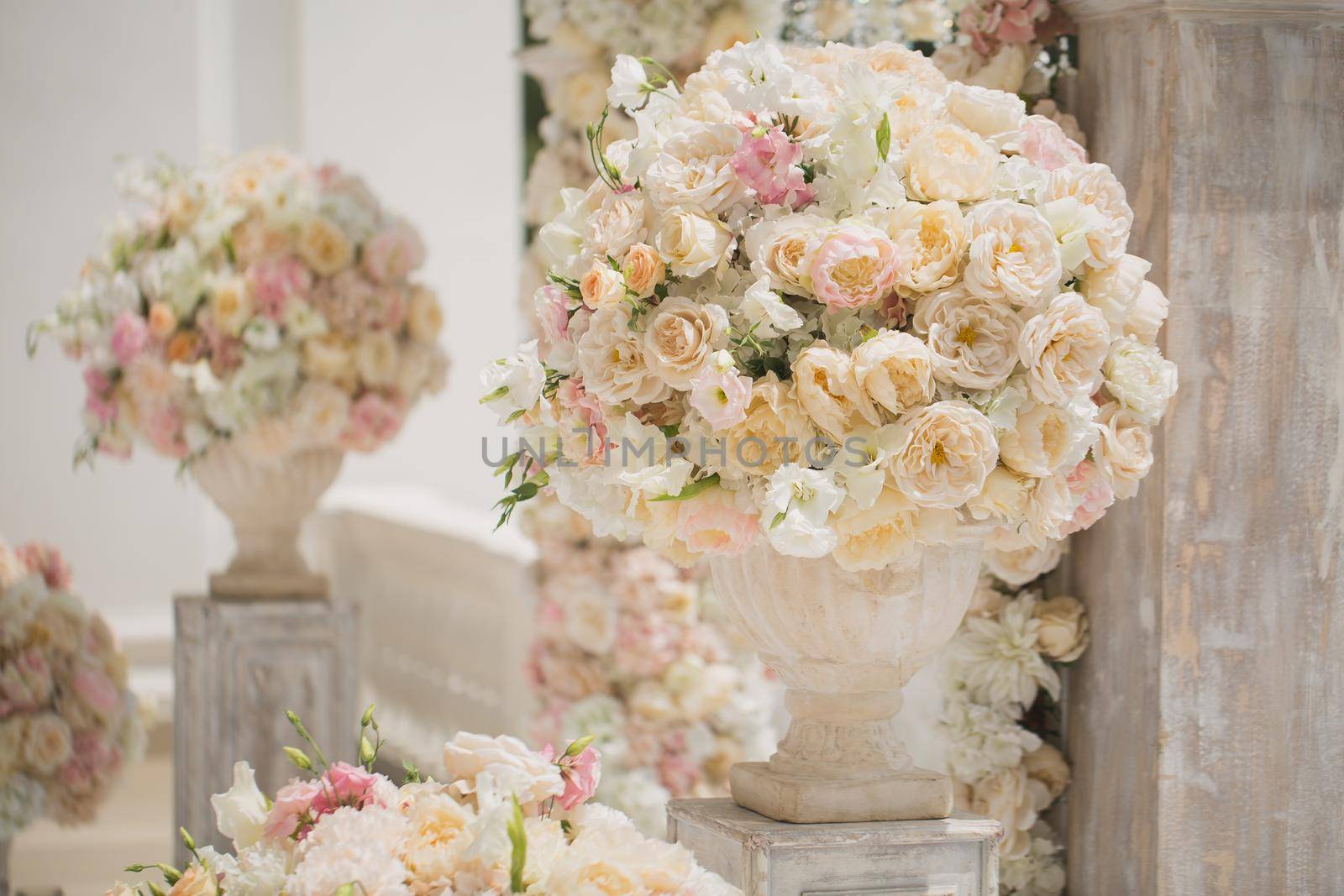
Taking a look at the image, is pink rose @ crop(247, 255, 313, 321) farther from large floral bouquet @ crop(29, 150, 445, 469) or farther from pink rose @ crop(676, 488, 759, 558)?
pink rose @ crop(676, 488, 759, 558)

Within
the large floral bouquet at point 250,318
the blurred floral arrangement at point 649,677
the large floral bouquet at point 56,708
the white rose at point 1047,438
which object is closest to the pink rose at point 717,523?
the white rose at point 1047,438

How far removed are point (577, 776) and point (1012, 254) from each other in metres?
0.82

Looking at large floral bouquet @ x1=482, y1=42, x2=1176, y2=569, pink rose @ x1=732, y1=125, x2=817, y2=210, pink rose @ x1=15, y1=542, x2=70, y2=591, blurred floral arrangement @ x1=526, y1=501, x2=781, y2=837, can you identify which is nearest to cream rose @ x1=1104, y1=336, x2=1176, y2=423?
large floral bouquet @ x1=482, y1=42, x2=1176, y2=569

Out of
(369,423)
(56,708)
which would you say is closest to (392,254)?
(369,423)

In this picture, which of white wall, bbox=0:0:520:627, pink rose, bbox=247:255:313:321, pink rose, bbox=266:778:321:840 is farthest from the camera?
white wall, bbox=0:0:520:627

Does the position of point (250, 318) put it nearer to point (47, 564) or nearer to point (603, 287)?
point (47, 564)

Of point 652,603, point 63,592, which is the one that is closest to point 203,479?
point 63,592

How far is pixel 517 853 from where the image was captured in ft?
5.54

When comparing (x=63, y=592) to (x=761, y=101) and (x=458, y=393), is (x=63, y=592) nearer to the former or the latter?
(x=761, y=101)

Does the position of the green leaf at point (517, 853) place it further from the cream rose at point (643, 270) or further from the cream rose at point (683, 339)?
the cream rose at point (643, 270)

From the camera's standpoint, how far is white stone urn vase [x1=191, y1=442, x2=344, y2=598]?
4359 mm

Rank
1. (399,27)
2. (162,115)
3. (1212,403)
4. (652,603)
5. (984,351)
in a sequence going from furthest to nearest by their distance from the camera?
(399,27) → (162,115) → (652,603) → (1212,403) → (984,351)

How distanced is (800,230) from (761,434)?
255mm

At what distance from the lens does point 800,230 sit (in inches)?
78.3
